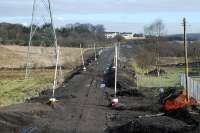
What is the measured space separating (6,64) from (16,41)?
40109 mm

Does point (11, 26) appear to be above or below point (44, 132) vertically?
above

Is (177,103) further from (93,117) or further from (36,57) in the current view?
(36,57)

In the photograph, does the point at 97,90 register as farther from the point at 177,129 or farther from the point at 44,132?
the point at 177,129

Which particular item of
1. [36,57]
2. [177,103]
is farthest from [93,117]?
[36,57]

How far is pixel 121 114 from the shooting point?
28.3 meters

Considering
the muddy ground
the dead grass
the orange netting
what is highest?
the dead grass

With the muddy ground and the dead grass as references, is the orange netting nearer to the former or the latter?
the muddy ground

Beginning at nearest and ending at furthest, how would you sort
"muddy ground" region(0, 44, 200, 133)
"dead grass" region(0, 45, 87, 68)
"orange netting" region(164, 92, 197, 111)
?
"muddy ground" region(0, 44, 200, 133) < "orange netting" region(164, 92, 197, 111) < "dead grass" region(0, 45, 87, 68)

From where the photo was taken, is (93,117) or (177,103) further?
(177,103)

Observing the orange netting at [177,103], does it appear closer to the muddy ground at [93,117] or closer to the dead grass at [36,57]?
the muddy ground at [93,117]

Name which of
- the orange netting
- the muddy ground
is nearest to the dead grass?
the muddy ground

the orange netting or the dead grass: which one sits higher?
the dead grass

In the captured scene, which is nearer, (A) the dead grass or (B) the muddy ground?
(B) the muddy ground

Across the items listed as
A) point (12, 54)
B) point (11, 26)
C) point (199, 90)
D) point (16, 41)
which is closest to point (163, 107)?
point (199, 90)
